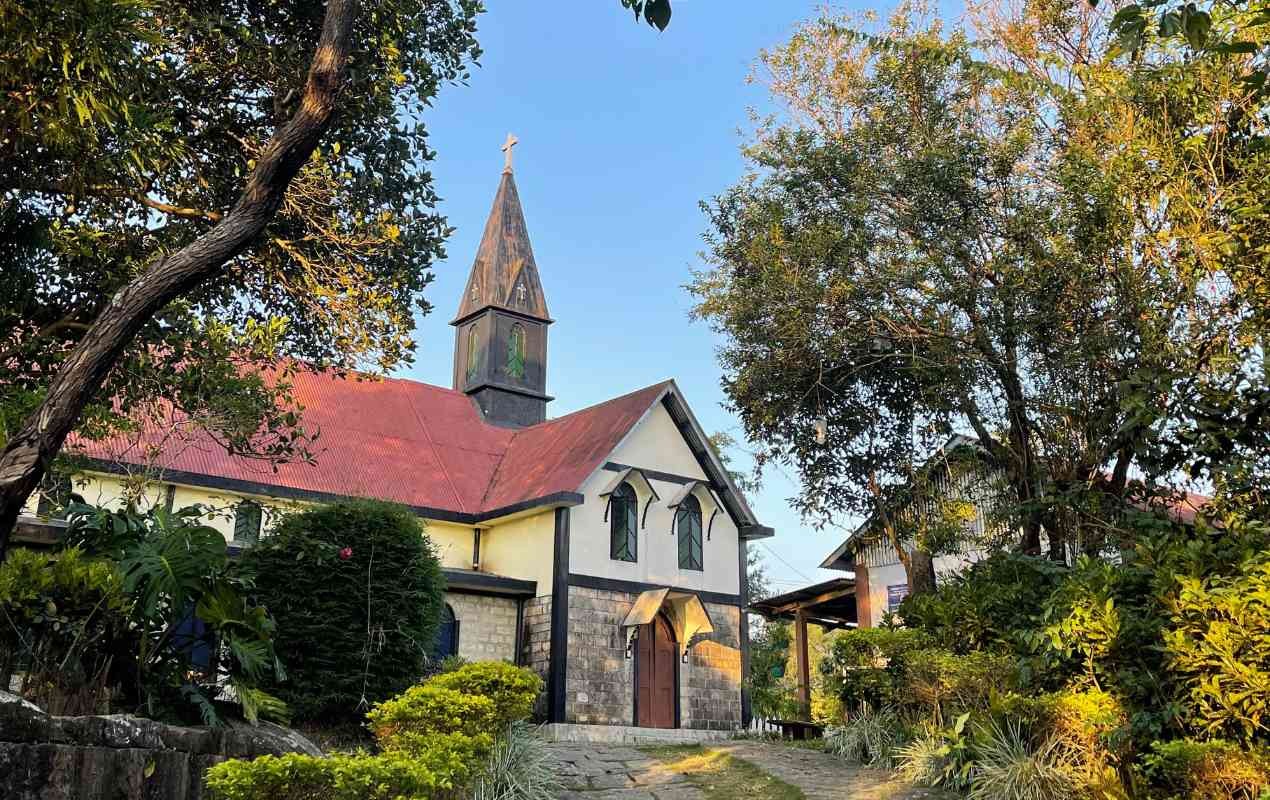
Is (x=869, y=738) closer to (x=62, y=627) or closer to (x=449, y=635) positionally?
(x=449, y=635)

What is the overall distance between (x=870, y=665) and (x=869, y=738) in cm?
105

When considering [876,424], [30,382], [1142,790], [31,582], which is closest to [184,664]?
[31,582]

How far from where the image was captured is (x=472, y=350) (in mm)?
26750

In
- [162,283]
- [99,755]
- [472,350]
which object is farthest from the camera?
[472,350]

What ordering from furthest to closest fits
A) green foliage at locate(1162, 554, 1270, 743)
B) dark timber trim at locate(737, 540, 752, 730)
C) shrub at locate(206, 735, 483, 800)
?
dark timber trim at locate(737, 540, 752, 730) < green foliage at locate(1162, 554, 1270, 743) < shrub at locate(206, 735, 483, 800)

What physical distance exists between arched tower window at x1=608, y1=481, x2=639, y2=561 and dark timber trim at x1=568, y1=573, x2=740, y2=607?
0.48 m

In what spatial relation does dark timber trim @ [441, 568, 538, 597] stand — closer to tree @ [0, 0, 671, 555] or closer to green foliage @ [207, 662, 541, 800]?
green foliage @ [207, 662, 541, 800]

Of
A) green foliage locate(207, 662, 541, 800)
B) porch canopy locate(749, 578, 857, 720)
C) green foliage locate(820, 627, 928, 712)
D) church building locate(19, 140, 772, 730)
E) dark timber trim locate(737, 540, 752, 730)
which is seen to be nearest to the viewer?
green foliage locate(207, 662, 541, 800)

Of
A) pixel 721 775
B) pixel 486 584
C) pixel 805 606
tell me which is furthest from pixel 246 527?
pixel 805 606

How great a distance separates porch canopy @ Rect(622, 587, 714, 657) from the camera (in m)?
18.9

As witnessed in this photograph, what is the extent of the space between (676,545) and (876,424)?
19.6 feet

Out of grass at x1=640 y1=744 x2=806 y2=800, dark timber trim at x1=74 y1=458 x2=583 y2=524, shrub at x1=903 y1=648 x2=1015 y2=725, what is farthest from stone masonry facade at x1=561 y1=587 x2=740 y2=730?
shrub at x1=903 y1=648 x2=1015 y2=725

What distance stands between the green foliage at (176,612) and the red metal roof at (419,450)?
8.04 m

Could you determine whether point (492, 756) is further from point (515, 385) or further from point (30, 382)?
point (515, 385)
